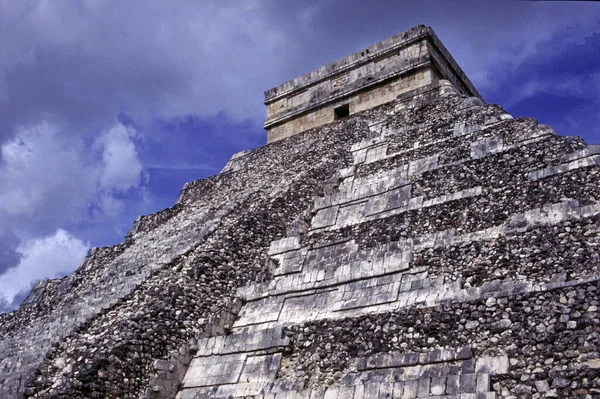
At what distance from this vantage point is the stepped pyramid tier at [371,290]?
8.05 meters

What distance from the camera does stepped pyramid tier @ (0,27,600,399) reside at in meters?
8.05

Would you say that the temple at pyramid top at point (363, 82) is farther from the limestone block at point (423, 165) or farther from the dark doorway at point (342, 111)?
the limestone block at point (423, 165)

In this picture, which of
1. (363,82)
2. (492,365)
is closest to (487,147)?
(492,365)

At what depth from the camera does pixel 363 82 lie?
64.5ft

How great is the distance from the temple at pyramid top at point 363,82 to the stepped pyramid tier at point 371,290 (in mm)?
3869

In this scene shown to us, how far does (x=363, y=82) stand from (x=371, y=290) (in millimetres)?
10863

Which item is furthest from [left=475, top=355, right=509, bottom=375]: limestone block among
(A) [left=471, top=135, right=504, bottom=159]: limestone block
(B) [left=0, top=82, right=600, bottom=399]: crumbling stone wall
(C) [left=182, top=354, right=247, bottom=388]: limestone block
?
(A) [left=471, top=135, right=504, bottom=159]: limestone block

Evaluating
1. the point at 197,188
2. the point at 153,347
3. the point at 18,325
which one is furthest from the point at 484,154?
the point at 18,325

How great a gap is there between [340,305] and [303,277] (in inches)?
53.7

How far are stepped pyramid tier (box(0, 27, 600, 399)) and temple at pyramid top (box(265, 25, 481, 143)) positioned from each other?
387 centimetres

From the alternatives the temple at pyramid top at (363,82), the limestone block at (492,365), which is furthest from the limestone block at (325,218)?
the temple at pyramid top at (363,82)

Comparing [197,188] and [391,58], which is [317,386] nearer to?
[197,188]

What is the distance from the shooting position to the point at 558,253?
29.0ft

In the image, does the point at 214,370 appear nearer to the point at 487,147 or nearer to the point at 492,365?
the point at 492,365
